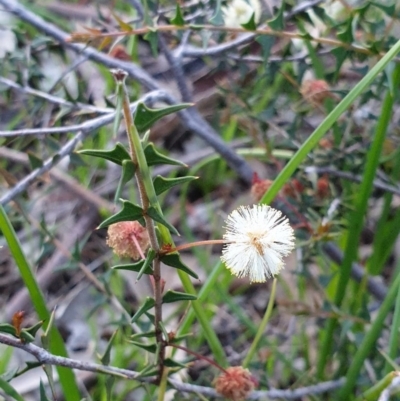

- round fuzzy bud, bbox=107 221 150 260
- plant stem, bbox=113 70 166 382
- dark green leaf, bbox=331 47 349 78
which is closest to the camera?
plant stem, bbox=113 70 166 382

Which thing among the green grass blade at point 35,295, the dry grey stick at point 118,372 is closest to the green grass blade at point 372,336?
the dry grey stick at point 118,372

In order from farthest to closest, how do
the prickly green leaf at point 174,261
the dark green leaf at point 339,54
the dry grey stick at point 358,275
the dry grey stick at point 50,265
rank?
the dry grey stick at point 50,265 < the dry grey stick at point 358,275 < the dark green leaf at point 339,54 < the prickly green leaf at point 174,261

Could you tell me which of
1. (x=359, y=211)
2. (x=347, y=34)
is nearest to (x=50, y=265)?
(x=359, y=211)

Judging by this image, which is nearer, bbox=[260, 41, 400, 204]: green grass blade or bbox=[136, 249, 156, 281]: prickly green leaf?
bbox=[136, 249, 156, 281]: prickly green leaf

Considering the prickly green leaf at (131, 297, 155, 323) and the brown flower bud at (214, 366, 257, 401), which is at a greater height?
the prickly green leaf at (131, 297, 155, 323)

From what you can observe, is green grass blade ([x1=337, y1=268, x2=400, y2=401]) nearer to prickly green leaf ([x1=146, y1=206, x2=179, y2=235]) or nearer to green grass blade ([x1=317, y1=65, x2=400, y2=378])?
green grass blade ([x1=317, y1=65, x2=400, y2=378])

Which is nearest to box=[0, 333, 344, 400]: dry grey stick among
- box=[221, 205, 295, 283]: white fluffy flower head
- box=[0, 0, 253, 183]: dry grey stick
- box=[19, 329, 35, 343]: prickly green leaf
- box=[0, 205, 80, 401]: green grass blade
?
box=[19, 329, 35, 343]: prickly green leaf

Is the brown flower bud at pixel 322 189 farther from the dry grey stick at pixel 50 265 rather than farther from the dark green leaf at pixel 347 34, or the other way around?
the dry grey stick at pixel 50 265
